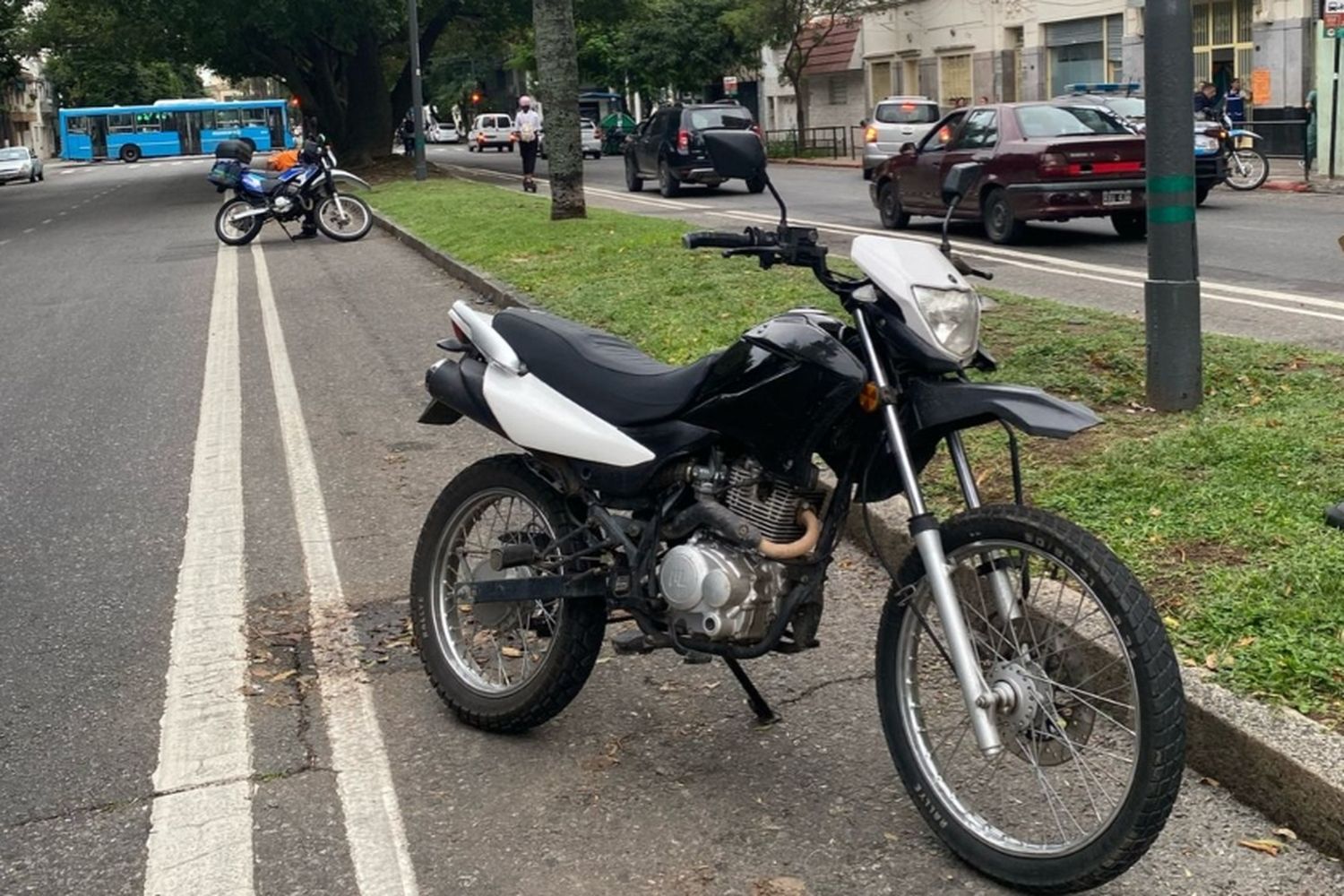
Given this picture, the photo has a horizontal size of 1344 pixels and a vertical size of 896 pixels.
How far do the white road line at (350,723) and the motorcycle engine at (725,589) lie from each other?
0.90 meters

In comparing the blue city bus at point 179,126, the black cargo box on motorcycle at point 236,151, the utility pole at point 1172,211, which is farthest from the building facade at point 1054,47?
the blue city bus at point 179,126

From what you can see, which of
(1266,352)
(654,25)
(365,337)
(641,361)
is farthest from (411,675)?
(654,25)

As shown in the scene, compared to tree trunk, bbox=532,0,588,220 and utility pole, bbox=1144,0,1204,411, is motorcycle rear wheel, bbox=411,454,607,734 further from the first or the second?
tree trunk, bbox=532,0,588,220

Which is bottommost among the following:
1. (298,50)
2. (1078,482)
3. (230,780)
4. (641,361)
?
(230,780)

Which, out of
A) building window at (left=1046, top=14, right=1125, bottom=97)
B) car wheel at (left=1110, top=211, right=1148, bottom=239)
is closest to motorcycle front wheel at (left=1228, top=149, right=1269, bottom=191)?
car wheel at (left=1110, top=211, right=1148, bottom=239)

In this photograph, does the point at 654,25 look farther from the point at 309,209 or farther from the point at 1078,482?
the point at 1078,482

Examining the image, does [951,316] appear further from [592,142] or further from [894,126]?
[592,142]

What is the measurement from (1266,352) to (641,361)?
16.3ft

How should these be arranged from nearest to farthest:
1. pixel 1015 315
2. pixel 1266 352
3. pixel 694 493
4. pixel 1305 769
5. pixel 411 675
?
1. pixel 1305 769
2. pixel 694 493
3. pixel 411 675
4. pixel 1266 352
5. pixel 1015 315

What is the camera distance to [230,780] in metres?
4.21

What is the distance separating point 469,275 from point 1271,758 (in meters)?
12.1

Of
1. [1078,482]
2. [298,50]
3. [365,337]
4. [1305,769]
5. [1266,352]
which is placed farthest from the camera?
[298,50]

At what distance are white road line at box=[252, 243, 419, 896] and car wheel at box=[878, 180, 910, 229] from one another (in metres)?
13.2

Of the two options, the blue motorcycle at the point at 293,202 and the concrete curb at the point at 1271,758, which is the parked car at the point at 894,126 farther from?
the concrete curb at the point at 1271,758
